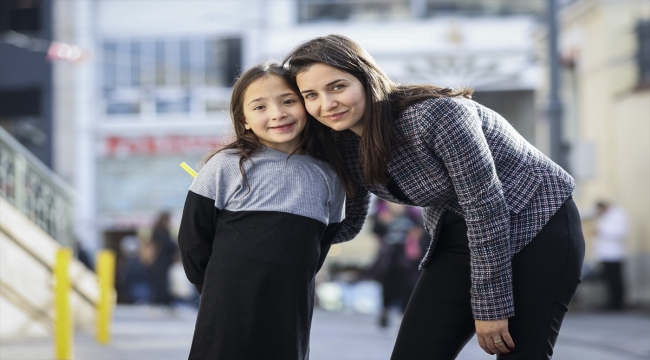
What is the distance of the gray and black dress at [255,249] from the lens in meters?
3.23

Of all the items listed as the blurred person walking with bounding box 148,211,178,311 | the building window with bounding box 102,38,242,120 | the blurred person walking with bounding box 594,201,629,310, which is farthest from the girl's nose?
the building window with bounding box 102,38,242,120

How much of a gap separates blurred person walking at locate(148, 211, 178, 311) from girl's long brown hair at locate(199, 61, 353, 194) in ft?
37.9

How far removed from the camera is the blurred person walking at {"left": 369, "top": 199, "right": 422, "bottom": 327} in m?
10.6

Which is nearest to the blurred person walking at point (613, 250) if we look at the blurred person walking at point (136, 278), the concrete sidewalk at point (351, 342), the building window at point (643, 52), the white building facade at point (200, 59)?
the concrete sidewalk at point (351, 342)

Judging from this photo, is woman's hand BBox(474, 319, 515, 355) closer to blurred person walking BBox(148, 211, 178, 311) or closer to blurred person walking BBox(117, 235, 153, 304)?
blurred person walking BBox(148, 211, 178, 311)

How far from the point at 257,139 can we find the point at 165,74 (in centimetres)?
2519

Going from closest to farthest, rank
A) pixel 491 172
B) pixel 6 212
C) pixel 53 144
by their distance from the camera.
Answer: pixel 491 172, pixel 6 212, pixel 53 144

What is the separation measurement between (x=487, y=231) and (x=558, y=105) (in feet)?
30.7

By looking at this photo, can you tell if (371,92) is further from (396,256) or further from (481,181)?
(396,256)

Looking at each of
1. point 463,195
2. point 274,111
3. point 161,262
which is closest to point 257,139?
point 274,111

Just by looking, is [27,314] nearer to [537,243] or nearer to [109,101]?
[537,243]

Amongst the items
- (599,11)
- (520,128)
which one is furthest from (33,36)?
(599,11)

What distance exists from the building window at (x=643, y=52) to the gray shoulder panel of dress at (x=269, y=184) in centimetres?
1050

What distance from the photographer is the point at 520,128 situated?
26.1 meters
